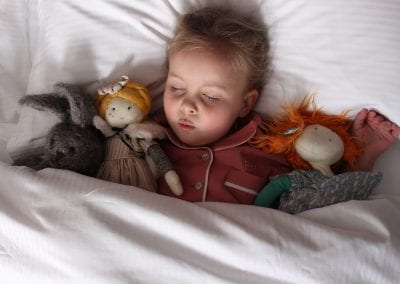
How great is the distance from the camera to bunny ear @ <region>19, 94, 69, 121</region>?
3.22 ft

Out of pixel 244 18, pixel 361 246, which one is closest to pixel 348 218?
pixel 361 246

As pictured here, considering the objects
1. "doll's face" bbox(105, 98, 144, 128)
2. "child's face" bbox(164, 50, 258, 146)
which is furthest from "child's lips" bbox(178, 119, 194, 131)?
"doll's face" bbox(105, 98, 144, 128)

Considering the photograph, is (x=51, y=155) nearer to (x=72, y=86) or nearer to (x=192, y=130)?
(x=72, y=86)

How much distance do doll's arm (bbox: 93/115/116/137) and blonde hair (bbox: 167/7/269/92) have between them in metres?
0.25

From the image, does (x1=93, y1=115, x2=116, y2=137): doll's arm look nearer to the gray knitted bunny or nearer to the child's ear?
the gray knitted bunny

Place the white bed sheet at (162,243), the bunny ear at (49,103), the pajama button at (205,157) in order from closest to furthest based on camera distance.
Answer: the white bed sheet at (162,243)
the bunny ear at (49,103)
the pajama button at (205,157)

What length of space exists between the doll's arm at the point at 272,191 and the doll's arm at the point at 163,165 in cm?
19

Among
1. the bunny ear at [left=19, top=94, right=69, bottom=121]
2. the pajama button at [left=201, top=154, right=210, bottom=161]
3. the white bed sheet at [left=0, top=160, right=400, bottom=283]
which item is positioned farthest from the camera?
the pajama button at [left=201, top=154, right=210, bottom=161]

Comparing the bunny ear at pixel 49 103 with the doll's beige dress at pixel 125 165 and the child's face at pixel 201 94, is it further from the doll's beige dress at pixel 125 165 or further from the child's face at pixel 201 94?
the child's face at pixel 201 94

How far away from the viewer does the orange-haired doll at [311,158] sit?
983 millimetres

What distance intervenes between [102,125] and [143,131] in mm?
98

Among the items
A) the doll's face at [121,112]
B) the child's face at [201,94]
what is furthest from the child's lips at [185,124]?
the doll's face at [121,112]

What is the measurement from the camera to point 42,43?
1.17 meters

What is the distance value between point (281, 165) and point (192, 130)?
258 mm
